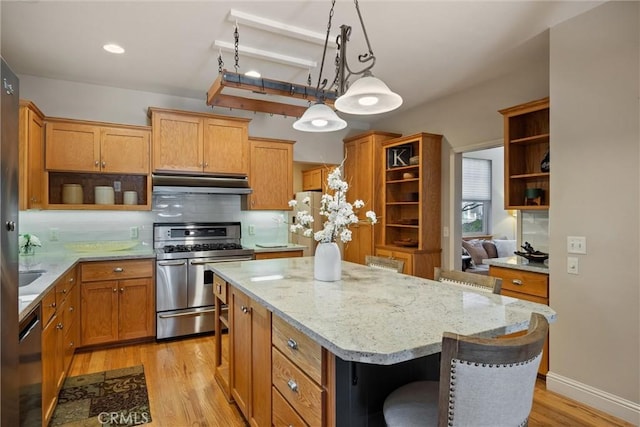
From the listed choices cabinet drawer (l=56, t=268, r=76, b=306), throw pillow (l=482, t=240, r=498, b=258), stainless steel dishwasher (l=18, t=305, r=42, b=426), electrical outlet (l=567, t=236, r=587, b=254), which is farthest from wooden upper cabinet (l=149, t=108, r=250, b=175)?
throw pillow (l=482, t=240, r=498, b=258)

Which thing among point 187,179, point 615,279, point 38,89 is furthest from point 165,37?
point 615,279

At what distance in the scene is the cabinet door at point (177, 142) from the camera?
395cm

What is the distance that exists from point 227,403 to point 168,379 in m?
0.68

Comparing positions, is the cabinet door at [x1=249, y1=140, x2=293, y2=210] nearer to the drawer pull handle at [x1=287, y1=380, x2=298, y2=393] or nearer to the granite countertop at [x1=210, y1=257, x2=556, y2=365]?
the granite countertop at [x1=210, y1=257, x2=556, y2=365]

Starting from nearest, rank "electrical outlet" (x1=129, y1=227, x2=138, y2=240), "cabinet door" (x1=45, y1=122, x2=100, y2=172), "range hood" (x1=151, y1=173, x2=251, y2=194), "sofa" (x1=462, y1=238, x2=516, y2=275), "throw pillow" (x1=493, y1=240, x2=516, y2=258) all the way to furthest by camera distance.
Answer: "cabinet door" (x1=45, y1=122, x2=100, y2=172) < "range hood" (x1=151, y1=173, x2=251, y2=194) < "electrical outlet" (x1=129, y1=227, x2=138, y2=240) < "sofa" (x1=462, y1=238, x2=516, y2=275) < "throw pillow" (x1=493, y1=240, x2=516, y2=258)

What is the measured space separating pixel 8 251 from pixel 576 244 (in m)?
3.22

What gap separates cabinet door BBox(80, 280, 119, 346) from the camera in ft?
11.3

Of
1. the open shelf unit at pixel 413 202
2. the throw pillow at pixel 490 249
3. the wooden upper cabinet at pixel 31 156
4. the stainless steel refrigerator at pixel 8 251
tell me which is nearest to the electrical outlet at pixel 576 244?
the open shelf unit at pixel 413 202

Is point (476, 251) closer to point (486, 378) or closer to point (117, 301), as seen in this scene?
point (117, 301)

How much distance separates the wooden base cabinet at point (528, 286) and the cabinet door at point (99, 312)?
3558mm

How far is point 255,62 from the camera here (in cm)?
336

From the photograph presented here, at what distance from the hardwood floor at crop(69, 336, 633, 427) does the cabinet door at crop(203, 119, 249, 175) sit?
6.38 ft

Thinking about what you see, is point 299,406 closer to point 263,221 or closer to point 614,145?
point 614,145

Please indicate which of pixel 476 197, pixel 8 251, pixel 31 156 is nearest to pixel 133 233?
pixel 31 156
